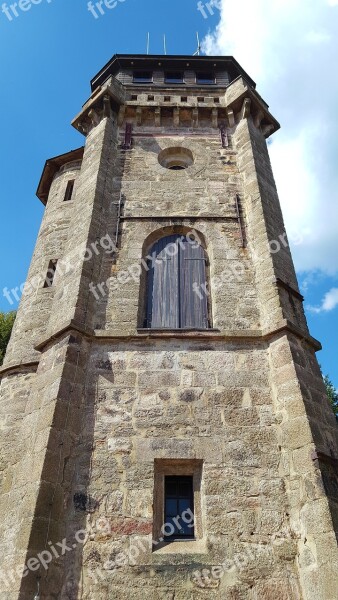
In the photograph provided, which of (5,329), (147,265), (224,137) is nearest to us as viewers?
(147,265)

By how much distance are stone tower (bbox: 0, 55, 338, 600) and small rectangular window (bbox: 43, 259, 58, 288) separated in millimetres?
24

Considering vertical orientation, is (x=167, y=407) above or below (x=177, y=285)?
below

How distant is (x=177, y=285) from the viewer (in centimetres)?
859

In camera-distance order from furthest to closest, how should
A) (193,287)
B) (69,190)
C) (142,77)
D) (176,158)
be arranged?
(142,77) < (69,190) < (176,158) < (193,287)

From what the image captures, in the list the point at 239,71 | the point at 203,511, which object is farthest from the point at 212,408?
the point at 239,71

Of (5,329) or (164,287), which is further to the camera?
(5,329)

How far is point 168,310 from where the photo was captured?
8180mm

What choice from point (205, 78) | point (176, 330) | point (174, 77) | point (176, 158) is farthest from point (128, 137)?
point (176, 330)

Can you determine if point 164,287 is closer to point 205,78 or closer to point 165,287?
point 165,287

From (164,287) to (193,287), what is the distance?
0.53m

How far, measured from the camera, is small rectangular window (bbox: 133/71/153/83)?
15.1 m

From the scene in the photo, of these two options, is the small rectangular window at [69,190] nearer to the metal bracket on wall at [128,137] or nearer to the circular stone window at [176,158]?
the metal bracket on wall at [128,137]

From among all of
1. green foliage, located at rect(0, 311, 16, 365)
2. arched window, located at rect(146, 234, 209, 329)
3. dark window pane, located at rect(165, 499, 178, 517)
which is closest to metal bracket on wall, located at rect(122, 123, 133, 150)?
arched window, located at rect(146, 234, 209, 329)

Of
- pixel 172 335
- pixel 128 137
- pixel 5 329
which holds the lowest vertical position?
pixel 172 335
